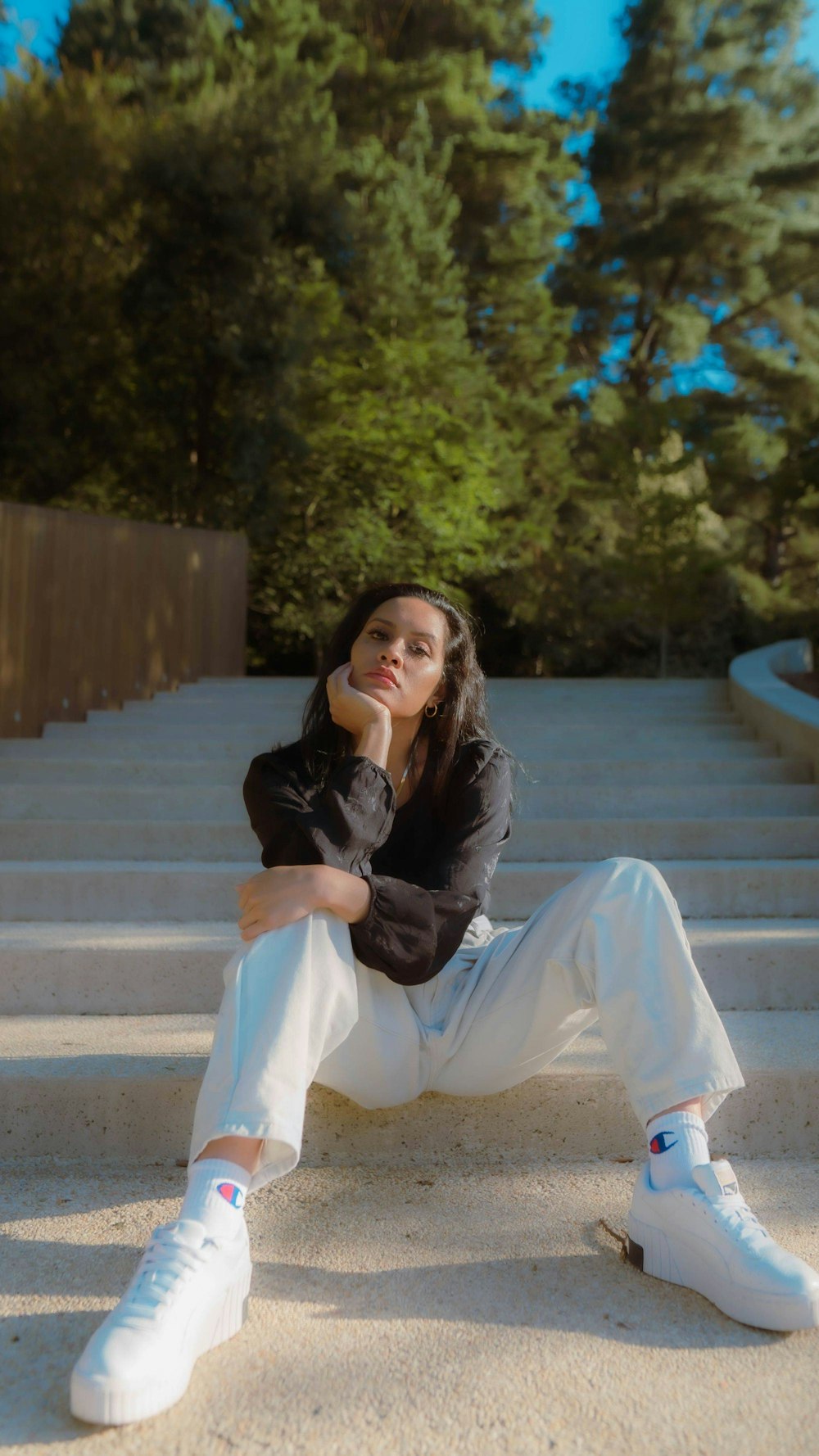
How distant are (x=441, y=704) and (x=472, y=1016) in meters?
0.59

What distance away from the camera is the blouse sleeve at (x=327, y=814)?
180 centimetres

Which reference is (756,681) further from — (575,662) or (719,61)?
(719,61)

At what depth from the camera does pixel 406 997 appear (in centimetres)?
183

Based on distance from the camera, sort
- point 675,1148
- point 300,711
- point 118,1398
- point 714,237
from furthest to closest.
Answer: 1. point 714,237
2. point 300,711
3. point 675,1148
4. point 118,1398

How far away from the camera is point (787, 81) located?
57.1 ft

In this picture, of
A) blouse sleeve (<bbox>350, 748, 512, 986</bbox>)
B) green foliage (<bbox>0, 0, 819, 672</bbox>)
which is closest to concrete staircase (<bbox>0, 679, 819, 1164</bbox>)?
blouse sleeve (<bbox>350, 748, 512, 986</bbox>)

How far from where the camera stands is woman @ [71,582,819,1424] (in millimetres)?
1475

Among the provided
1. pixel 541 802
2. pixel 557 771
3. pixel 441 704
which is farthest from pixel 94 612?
pixel 441 704

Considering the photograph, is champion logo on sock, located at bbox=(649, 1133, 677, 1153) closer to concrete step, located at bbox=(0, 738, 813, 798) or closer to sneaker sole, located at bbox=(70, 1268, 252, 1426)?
sneaker sole, located at bbox=(70, 1268, 252, 1426)

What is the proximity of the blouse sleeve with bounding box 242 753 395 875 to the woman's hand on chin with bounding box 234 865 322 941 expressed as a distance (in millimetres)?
90

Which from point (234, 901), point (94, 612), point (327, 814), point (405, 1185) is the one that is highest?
point (94, 612)

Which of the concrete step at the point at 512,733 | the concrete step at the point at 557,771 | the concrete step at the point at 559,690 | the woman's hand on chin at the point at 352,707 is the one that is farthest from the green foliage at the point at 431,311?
the woman's hand on chin at the point at 352,707

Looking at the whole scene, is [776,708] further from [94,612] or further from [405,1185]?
[405,1185]

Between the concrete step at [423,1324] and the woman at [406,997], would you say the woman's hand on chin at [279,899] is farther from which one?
the concrete step at [423,1324]
